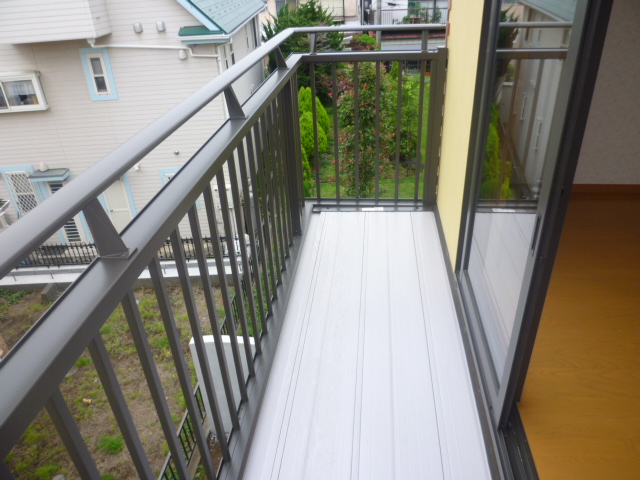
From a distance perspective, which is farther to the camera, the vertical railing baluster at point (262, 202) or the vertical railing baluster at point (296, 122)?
the vertical railing baluster at point (296, 122)

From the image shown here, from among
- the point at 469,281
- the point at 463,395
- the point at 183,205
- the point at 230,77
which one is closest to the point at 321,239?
the point at 469,281

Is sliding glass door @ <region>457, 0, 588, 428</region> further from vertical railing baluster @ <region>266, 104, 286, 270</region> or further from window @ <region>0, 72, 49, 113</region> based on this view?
window @ <region>0, 72, 49, 113</region>

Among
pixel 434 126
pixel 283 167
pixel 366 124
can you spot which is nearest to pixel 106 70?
pixel 366 124

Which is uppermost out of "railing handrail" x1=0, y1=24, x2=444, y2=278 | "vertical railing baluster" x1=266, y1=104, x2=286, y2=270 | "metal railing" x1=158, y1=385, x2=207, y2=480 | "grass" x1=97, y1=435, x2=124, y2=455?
"railing handrail" x1=0, y1=24, x2=444, y2=278

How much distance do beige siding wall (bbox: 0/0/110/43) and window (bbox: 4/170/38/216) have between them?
5.62ft

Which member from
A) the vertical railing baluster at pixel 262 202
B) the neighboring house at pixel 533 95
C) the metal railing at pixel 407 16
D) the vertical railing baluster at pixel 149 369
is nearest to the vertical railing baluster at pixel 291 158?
the vertical railing baluster at pixel 262 202

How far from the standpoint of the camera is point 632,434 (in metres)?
1.49

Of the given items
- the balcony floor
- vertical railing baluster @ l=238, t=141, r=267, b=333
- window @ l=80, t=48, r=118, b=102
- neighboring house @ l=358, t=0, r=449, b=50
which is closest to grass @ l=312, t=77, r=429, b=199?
window @ l=80, t=48, r=118, b=102

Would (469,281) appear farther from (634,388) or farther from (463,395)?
(634,388)

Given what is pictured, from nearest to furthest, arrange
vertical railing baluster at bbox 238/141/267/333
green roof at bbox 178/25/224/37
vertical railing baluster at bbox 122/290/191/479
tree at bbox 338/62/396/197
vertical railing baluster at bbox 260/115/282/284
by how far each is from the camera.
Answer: vertical railing baluster at bbox 122/290/191/479 → vertical railing baluster at bbox 238/141/267/333 → vertical railing baluster at bbox 260/115/282/284 → green roof at bbox 178/25/224/37 → tree at bbox 338/62/396/197

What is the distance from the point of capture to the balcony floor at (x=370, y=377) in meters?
1.66

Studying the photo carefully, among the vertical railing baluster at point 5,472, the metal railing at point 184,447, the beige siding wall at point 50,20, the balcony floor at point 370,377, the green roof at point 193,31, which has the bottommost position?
the metal railing at point 184,447

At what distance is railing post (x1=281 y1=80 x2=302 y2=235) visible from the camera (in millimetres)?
2564

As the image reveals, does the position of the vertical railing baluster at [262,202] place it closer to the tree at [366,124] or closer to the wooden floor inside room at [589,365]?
the wooden floor inside room at [589,365]
